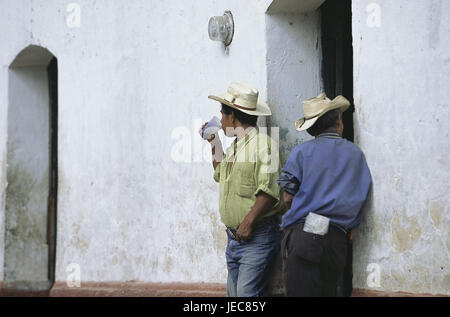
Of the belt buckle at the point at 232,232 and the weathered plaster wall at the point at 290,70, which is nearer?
the belt buckle at the point at 232,232

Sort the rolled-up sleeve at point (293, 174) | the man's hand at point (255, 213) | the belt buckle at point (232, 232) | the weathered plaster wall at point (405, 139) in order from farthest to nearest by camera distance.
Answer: the belt buckle at point (232, 232)
the man's hand at point (255, 213)
the rolled-up sleeve at point (293, 174)
the weathered plaster wall at point (405, 139)

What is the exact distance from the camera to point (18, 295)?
743 centimetres

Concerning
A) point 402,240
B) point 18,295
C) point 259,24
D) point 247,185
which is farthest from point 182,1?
point 18,295

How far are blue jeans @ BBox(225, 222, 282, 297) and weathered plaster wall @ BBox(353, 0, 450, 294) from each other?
702mm

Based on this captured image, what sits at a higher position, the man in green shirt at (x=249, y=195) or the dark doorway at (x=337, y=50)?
the dark doorway at (x=337, y=50)

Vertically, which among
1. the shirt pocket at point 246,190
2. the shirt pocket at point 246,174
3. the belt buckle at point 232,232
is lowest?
the belt buckle at point 232,232

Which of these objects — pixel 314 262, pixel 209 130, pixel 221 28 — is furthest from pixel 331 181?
pixel 221 28

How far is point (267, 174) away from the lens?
15.0 ft

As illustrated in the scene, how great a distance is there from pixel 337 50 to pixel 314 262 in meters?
2.07

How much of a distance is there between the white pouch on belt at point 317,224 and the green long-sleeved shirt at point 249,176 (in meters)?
0.55

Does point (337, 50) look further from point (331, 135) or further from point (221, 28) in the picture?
point (331, 135)

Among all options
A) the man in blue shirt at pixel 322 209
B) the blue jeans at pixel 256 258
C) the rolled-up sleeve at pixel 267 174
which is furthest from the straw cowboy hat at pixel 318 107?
the blue jeans at pixel 256 258

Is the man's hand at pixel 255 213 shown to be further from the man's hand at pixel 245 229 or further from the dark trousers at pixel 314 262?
the dark trousers at pixel 314 262

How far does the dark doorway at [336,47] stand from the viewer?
5.40 m
